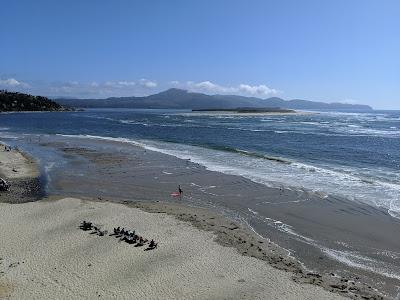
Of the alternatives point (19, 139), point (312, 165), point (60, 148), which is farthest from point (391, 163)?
point (19, 139)

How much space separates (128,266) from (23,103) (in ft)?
580

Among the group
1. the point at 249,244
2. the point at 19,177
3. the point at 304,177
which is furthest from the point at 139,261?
the point at 304,177

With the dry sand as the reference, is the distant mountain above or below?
above

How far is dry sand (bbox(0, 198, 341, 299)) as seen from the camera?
51.8ft

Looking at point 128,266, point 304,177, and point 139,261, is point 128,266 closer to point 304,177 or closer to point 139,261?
point 139,261

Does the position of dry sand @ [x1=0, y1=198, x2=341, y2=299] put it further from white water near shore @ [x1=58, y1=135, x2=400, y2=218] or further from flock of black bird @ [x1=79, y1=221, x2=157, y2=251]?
white water near shore @ [x1=58, y1=135, x2=400, y2=218]

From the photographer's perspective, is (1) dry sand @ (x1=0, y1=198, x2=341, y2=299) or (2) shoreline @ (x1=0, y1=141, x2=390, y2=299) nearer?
(1) dry sand @ (x1=0, y1=198, x2=341, y2=299)

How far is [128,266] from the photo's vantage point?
1788 centimetres

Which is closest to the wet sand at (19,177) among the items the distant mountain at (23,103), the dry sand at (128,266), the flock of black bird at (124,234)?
the dry sand at (128,266)

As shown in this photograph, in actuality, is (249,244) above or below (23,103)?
below

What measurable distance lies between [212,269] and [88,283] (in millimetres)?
4673

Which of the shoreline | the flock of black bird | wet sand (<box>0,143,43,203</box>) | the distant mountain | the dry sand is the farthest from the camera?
the distant mountain

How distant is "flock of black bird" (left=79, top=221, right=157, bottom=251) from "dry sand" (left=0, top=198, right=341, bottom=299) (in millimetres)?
330

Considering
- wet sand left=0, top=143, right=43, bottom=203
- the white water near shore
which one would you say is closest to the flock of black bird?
wet sand left=0, top=143, right=43, bottom=203
